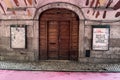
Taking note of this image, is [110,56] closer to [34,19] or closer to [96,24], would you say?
[96,24]

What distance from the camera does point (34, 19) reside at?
11508 millimetres

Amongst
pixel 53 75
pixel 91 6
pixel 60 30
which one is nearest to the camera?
pixel 53 75

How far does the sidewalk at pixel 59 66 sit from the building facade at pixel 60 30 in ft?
1.79

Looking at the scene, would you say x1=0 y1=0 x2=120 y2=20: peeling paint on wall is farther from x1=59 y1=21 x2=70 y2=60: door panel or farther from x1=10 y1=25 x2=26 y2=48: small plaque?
x1=59 y1=21 x2=70 y2=60: door panel

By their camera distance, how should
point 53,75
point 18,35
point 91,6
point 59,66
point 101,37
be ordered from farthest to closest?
point 18,35 → point 101,37 → point 91,6 → point 59,66 → point 53,75

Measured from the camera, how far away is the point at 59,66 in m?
10.6

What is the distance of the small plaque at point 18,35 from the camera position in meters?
11.6

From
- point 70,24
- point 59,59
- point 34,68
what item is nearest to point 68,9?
point 70,24

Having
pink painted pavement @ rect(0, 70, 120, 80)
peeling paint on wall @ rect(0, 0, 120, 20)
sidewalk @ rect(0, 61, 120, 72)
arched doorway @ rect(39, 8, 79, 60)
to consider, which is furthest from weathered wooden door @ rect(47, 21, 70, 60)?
pink painted pavement @ rect(0, 70, 120, 80)

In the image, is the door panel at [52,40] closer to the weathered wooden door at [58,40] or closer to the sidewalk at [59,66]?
the weathered wooden door at [58,40]

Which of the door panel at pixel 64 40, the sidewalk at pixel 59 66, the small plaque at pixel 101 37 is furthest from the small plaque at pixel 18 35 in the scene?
the small plaque at pixel 101 37

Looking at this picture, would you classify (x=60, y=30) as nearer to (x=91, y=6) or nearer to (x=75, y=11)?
(x=75, y=11)

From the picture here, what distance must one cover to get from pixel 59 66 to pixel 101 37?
2918mm

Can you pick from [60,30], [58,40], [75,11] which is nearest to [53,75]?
[58,40]
